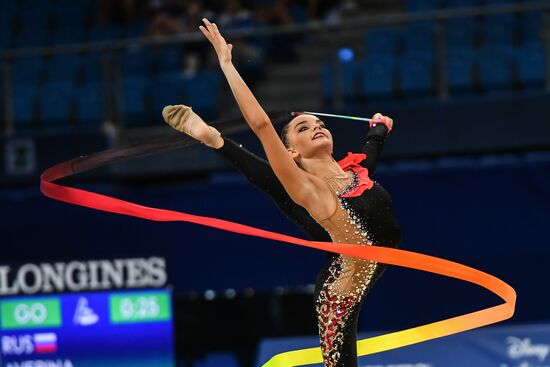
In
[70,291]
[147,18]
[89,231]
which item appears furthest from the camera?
[147,18]

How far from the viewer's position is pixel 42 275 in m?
8.63

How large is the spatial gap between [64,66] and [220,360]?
126 inches

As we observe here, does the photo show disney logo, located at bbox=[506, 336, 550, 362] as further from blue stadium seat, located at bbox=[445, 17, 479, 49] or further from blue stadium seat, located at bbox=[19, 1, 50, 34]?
blue stadium seat, located at bbox=[19, 1, 50, 34]

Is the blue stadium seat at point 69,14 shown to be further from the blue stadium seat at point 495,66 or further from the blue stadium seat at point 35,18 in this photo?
the blue stadium seat at point 495,66

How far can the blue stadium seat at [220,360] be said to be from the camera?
9727 millimetres

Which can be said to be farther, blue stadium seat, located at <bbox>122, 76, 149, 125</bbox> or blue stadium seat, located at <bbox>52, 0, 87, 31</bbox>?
blue stadium seat, located at <bbox>52, 0, 87, 31</bbox>

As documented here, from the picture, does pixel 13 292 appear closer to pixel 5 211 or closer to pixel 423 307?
pixel 5 211

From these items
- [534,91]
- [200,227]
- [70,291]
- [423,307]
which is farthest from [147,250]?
[534,91]

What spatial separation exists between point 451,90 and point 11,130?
13.5 ft

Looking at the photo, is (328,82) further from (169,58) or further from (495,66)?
(169,58)

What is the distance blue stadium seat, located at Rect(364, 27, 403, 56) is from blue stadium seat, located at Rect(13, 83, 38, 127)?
3.31 m

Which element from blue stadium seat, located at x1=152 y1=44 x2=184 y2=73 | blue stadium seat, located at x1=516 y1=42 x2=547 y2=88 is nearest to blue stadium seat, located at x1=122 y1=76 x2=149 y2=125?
blue stadium seat, located at x1=152 y1=44 x2=184 y2=73

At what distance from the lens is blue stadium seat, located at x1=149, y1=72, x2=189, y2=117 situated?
9906 millimetres

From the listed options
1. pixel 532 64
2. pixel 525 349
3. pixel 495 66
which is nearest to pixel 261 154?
pixel 495 66
